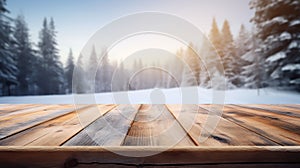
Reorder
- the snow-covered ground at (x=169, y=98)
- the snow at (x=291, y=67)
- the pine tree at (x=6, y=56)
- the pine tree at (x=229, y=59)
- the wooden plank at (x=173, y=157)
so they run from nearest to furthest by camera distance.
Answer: the wooden plank at (x=173, y=157), the snow-covered ground at (x=169, y=98), the snow at (x=291, y=67), the pine tree at (x=6, y=56), the pine tree at (x=229, y=59)

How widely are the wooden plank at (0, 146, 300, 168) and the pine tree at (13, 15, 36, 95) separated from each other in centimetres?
661

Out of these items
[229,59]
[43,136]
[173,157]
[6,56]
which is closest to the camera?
[173,157]

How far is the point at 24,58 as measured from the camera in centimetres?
619

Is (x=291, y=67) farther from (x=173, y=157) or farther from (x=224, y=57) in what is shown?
(x=173, y=157)

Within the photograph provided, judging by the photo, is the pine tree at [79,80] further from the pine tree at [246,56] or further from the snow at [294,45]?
the pine tree at [246,56]

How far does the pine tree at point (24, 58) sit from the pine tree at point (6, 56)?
42 centimetres

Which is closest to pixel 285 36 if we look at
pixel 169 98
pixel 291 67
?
pixel 291 67

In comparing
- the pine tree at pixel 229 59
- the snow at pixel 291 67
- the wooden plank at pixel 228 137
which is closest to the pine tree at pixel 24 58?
the wooden plank at pixel 228 137

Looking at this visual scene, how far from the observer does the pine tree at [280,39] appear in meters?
3.79

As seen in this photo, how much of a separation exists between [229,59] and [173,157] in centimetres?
685

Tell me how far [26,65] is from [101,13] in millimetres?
3566

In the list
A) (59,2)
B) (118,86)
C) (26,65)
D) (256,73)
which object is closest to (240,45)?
(256,73)

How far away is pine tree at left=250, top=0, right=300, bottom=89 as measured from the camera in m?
3.79

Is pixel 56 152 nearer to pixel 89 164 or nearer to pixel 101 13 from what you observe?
pixel 89 164
